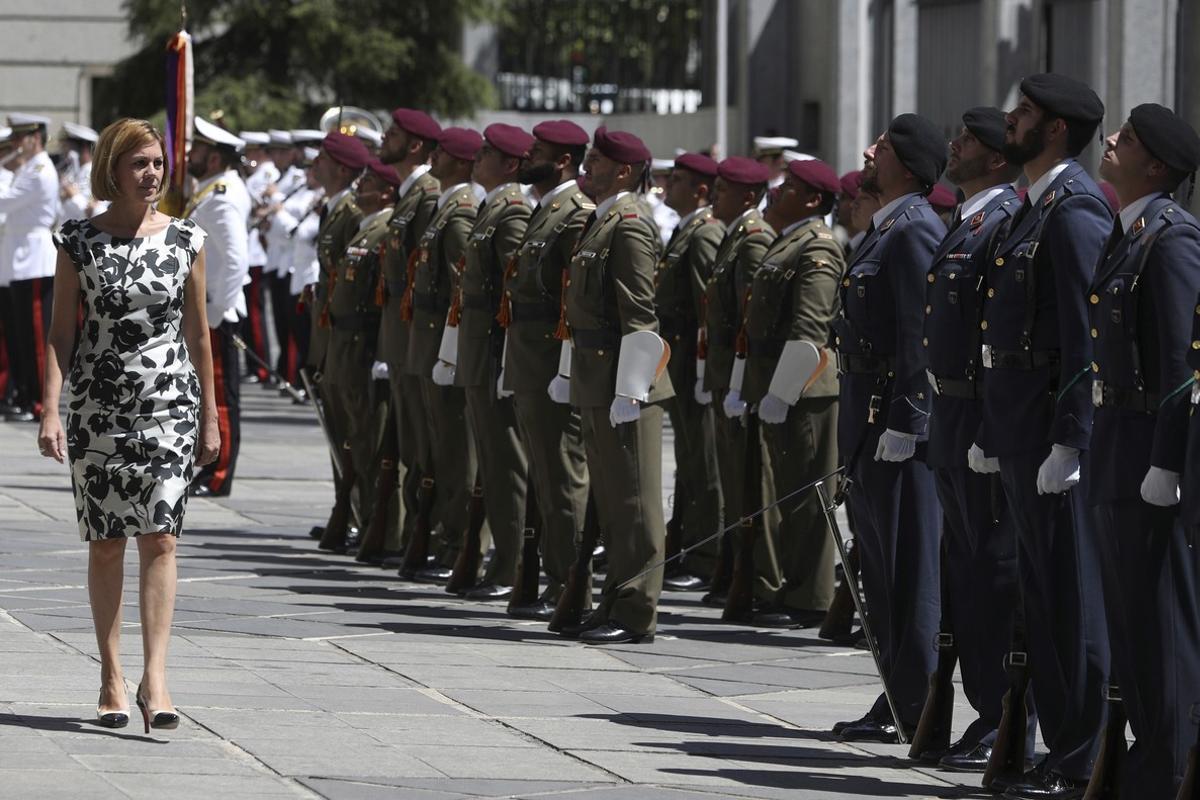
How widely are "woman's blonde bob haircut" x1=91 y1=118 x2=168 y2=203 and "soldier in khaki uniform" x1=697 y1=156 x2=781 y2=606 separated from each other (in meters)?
3.67

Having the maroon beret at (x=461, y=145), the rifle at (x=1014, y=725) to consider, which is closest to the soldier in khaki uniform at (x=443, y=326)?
the maroon beret at (x=461, y=145)

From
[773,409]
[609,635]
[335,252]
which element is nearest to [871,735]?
[609,635]

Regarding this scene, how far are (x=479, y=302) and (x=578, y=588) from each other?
1545 millimetres

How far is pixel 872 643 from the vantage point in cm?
711

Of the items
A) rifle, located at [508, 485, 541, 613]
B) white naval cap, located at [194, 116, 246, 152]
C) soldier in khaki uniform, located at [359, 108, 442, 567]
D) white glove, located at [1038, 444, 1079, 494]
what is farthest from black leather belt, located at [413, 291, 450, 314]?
white glove, located at [1038, 444, 1079, 494]

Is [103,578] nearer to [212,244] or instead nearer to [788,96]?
[212,244]

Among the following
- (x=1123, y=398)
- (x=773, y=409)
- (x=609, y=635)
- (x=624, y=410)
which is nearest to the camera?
(x=1123, y=398)

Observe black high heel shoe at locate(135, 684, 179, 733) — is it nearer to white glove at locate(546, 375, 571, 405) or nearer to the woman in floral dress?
the woman in floral dress

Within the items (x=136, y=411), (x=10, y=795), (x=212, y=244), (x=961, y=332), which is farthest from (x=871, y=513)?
(x=212, y=244)

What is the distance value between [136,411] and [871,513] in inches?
90.2

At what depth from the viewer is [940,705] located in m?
6.84

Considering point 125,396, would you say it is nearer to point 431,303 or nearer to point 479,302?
point 479,302

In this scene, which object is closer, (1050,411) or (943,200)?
(1050,411)

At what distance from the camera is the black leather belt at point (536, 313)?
9.52 m
